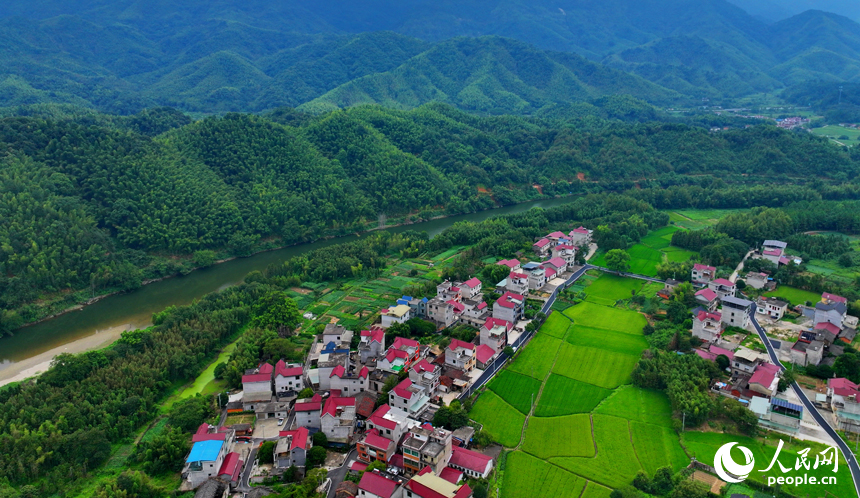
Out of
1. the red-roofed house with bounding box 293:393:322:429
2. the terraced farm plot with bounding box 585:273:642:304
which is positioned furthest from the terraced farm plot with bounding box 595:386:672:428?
the red-roofed house with bounding box 293:393:322:429

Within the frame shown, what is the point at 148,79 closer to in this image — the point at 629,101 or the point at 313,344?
the point at 629,101

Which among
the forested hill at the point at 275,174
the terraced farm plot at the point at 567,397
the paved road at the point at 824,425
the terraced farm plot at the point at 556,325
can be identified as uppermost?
the forested hill at the point at 275,174

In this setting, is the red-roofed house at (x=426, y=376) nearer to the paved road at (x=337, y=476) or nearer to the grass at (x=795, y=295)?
the paved road at (x=337, y=476)

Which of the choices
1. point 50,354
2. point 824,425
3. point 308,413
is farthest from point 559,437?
point 50,354

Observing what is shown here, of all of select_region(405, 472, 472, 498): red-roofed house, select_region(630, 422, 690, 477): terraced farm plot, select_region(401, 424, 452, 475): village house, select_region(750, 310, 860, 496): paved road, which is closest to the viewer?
select_region(405, 472, 472, 498): red-roofed house

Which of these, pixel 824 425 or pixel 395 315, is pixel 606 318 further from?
pixel 824 425

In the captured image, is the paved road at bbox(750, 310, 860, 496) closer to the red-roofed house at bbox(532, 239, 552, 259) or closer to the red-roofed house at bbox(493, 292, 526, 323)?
the red-roofed house at bbox(493, 292, 526, 323)

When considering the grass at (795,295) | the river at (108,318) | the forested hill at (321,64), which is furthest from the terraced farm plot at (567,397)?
the forested hill at (321,64)

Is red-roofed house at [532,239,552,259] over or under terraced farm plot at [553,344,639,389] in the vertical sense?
over
